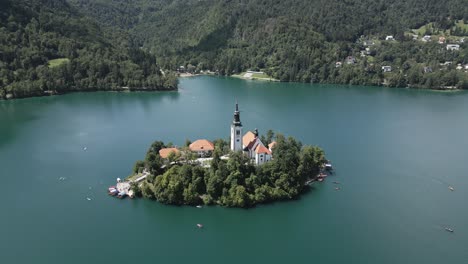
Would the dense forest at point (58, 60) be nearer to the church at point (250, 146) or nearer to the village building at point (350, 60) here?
the village building at point (350, 60)

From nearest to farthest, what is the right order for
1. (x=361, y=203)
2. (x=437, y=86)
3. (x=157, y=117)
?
1. (x=361, y=203)
2. (x=157, y=117)
3. (x=437, y=86)

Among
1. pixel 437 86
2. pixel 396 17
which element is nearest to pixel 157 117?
pixel 437 86

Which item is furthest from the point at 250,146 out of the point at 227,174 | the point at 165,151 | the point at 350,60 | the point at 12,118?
the point at 350,60

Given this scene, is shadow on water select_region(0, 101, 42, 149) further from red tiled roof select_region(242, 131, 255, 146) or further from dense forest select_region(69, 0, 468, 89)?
dense forest select_region(69, 0, 468, 89)

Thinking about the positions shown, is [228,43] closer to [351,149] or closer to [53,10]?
[53,10]

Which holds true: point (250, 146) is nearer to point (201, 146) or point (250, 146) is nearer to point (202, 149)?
point (202, 149)

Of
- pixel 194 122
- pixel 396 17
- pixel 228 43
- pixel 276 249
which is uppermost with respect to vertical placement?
pixel 396 17
